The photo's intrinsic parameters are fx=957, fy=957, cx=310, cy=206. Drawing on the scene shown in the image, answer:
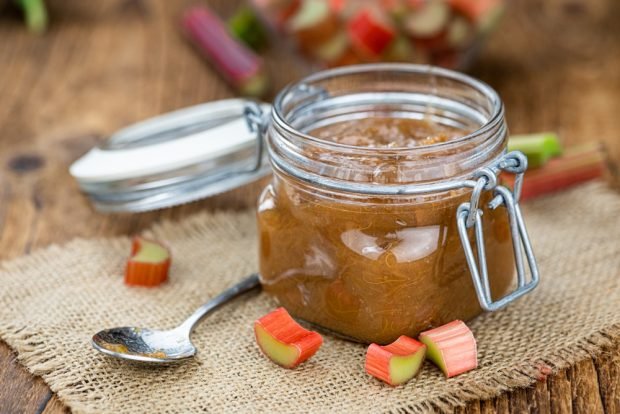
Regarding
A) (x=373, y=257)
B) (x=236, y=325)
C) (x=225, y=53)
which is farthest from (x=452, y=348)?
(x=225, y=53)

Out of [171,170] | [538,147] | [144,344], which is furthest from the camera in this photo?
[538,147]

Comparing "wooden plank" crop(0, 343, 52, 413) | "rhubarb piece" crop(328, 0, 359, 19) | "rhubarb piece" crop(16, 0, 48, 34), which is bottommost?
"rhubarb piece" crop(16, 0, 48, 34)

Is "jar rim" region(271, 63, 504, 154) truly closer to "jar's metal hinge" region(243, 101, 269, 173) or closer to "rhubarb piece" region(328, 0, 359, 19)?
"jar's metal hinge" region(243, 101, 269, 173)

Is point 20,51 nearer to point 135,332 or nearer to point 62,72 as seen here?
point 62,72

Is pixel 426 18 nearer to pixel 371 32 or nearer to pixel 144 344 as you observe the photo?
pixel 371 32

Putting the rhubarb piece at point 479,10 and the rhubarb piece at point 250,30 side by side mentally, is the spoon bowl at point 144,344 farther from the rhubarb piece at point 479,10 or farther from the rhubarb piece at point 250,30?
the rhubarb piece at point 250,30

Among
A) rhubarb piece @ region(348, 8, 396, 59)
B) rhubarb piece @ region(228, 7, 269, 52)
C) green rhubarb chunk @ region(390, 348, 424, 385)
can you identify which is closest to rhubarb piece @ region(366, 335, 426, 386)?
green rhubarb chunk @ region(390, 348, 424, 385)

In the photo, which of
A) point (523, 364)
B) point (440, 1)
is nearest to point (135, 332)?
point (523, 364)
